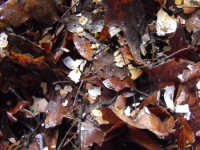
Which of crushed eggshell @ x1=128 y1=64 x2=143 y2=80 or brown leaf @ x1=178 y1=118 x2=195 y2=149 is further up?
crushed eggshell @ x1=128 y1=64 x2=143 y2=80

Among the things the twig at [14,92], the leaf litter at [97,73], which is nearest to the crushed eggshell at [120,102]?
the leaf litter at [97,73]

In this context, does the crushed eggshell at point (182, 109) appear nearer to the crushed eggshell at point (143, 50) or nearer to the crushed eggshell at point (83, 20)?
the crushed eggshell at point (143, 50)

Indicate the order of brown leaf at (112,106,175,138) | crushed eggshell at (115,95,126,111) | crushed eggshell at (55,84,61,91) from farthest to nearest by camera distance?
crushed eggshell at (55,84,61,91) < crushed eggshell at (115,95,126,111) < brown leaf at (112,106,175,138)

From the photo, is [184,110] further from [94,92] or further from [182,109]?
[94,92]

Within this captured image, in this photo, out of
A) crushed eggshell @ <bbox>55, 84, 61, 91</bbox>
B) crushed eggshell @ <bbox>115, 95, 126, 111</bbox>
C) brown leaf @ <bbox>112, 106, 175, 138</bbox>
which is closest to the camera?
brown leaf @ <bbox>112, 106, 175, 138</bbox>

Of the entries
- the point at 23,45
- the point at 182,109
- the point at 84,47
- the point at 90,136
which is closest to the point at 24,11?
the point at 23,45

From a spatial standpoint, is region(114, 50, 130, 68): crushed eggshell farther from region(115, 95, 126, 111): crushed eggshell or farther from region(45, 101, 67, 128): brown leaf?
region(45, 101, 67, 128): brown leaf

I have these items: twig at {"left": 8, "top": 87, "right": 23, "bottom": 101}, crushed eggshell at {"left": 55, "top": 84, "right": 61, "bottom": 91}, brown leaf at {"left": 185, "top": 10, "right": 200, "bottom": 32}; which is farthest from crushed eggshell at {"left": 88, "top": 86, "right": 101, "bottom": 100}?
brown leaf at {"left": 185, "top": 10, "right": 200, "bottom": 32}
